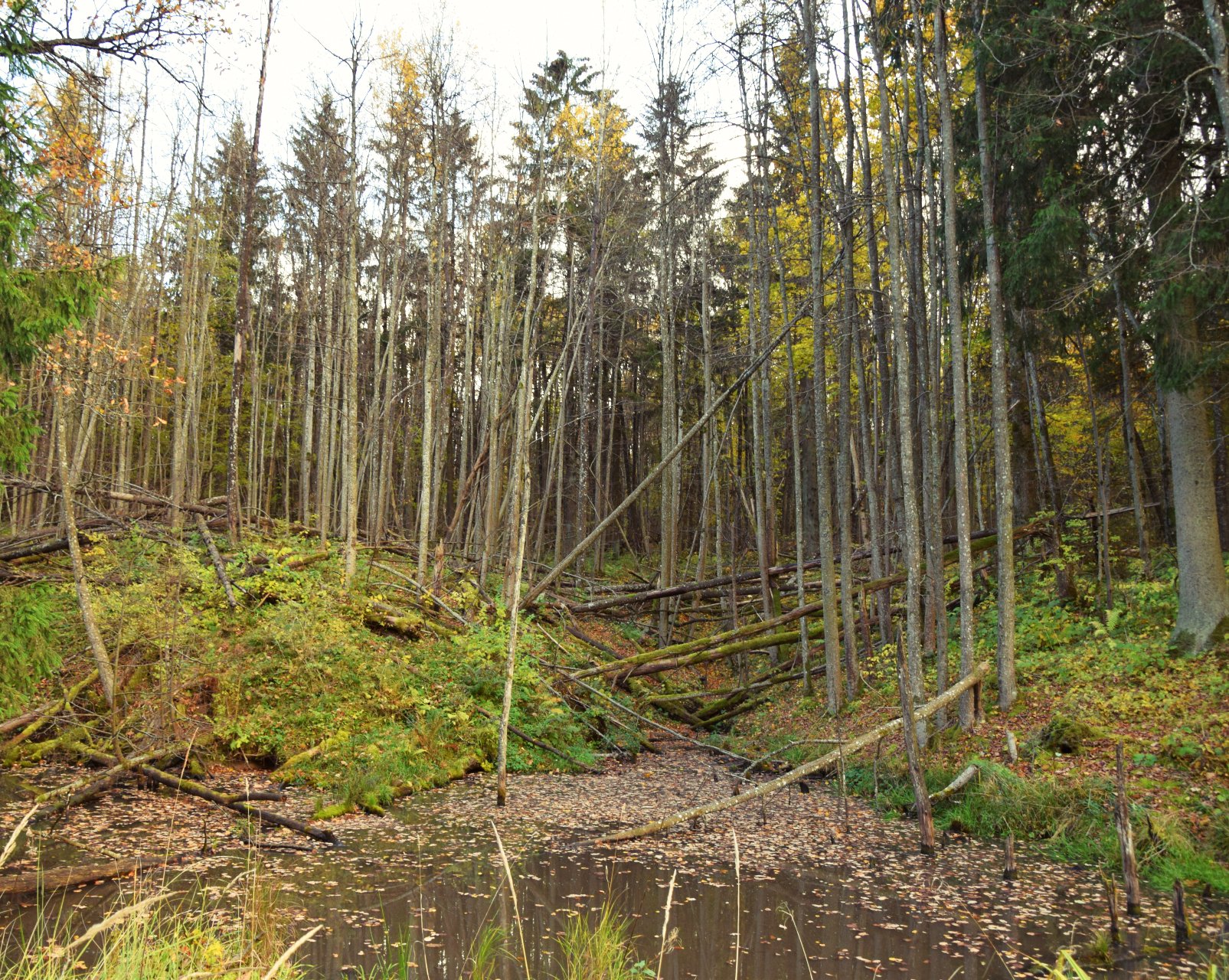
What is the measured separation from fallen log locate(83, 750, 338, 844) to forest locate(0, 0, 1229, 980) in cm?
6

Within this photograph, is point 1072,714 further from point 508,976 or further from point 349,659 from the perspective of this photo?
point 349,659

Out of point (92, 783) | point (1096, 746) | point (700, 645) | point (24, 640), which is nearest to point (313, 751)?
point (92, 783)

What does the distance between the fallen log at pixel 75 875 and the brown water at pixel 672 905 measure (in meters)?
0.12

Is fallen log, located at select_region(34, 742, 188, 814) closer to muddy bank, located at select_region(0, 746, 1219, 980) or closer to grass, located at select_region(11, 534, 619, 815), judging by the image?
muddy bank, located at select_region(0, 746, 1219, 980)

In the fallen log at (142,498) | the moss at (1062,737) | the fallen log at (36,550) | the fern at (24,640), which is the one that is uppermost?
the fallen log at (142,498)

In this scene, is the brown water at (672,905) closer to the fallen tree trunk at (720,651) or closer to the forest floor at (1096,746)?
the forest floor at (1096,746)

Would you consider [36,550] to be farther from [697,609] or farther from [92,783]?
[697,609]

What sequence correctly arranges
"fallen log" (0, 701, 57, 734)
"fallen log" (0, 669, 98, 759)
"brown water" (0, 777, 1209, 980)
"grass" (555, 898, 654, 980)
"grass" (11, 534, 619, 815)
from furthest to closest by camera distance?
"grass" (11, 534, 619, 815) < "fallen log" (0, 669, 98, 759) < "fallen log" (0, 701, 57, 734) < "brown water" (0, 777, 1209, 980) < "grass" (555, 898, 654, 980)

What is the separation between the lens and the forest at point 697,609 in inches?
209

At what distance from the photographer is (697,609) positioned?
15.9 meters

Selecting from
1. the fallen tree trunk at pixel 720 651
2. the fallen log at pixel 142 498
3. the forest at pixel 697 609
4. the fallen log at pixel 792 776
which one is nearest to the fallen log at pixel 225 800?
the forest at pixel 697 609

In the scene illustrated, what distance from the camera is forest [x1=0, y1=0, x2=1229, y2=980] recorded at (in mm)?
5320

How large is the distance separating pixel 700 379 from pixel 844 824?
17.9 meters

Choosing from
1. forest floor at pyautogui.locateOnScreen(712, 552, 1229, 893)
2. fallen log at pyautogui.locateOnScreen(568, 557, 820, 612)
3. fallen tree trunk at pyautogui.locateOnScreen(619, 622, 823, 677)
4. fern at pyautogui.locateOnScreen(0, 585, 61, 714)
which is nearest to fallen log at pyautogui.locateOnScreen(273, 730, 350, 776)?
fern at pyautogui.locateOnScreen(0, 585, 61, 714)
